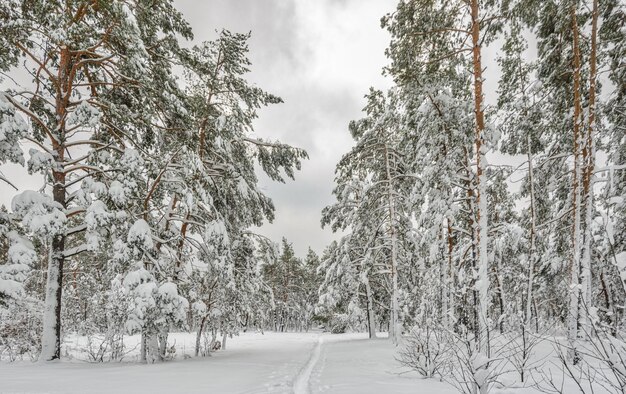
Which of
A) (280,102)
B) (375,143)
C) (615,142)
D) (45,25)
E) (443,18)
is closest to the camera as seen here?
(45,25)

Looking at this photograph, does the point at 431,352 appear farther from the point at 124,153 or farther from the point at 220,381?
the point at 124,153

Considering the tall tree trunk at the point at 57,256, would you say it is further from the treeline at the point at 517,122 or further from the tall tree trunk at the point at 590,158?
the tall tree trunk at the point at 590,158

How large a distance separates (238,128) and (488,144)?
7.51 metres

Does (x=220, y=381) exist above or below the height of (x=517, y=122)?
below

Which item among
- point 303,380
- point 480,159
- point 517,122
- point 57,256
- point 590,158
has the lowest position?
point 303,380

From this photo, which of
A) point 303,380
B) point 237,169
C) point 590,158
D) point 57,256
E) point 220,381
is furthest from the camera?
point 237,169

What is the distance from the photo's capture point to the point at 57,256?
8.73 m

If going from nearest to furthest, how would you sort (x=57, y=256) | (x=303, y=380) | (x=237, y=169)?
(x=303, y=380)
(x=57, y=256)
(x=237, y=169)

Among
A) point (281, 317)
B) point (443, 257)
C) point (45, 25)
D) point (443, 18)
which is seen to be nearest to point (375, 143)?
point (443, 257)

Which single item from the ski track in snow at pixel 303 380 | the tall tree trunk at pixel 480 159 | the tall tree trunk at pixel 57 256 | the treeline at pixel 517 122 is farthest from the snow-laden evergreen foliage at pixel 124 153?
the tall tree trunk at pixel 480 159

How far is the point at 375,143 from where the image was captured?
1488 cm

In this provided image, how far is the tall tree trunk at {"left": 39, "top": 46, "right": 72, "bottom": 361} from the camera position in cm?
837

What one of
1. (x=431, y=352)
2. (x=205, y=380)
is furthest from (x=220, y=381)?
(x=431, y=352)

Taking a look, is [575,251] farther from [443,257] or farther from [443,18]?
[443,18]
